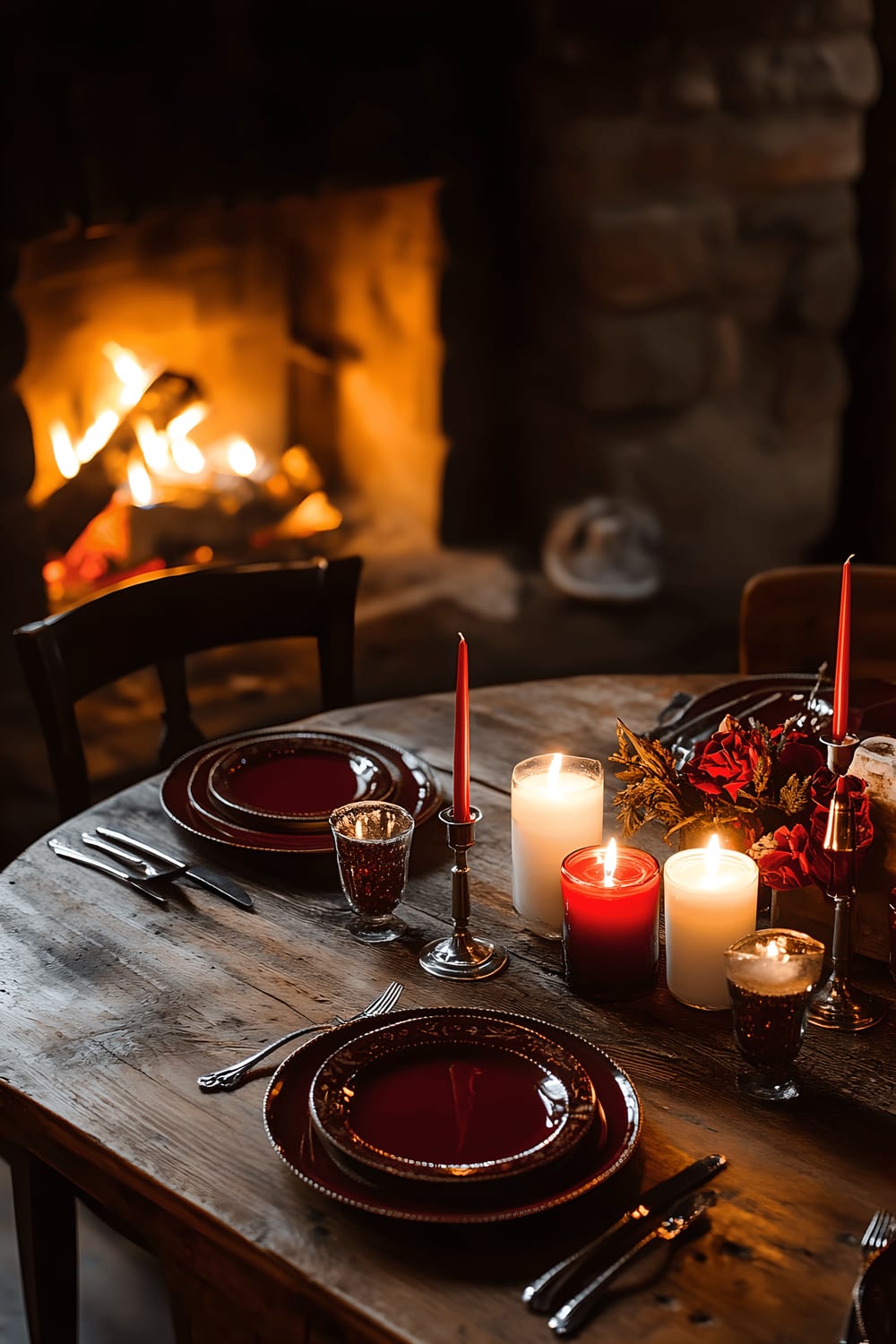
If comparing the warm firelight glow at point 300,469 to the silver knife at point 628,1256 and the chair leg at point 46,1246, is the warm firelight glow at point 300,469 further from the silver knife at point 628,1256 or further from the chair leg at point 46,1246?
the silver knife at point 628,1256

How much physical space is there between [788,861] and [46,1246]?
68cm

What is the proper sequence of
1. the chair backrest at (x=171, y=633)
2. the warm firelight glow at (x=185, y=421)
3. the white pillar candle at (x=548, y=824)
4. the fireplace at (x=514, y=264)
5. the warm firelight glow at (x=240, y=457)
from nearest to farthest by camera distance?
the white pillar candle at (x=548, y=824) < the chair backrest at (x=171, y=633) < the fireplace at (x=514, y=264) < the warm firelight glow at (x=185, y=421) < the warm firelight glow at (x=240, y=457)

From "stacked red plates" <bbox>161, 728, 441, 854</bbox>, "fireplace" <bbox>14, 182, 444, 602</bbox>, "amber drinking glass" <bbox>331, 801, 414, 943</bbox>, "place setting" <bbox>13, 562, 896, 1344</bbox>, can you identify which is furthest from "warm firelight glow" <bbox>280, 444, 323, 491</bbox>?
"amber drinking glass" <bbox>331, 801, 414, 943</bbox>

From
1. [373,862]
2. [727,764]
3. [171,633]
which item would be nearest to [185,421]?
[171,633]

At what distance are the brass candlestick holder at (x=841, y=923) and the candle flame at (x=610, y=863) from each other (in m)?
0.15

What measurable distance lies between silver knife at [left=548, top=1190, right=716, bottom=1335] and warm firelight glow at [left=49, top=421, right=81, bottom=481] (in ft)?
6.09

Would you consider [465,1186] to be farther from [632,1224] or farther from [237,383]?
[237,383]

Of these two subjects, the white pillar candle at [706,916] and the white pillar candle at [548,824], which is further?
the white pillar candle at [548,824]

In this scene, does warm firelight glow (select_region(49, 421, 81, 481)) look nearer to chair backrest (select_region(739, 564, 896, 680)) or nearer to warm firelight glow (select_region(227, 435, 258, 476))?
warm firelight glow (select_region(227, 435, 258, 476))

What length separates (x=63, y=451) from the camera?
2375 millimetres

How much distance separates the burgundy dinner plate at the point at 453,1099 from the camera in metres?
0.77

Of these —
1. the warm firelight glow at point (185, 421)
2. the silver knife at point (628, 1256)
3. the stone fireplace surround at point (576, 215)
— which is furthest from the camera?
the warm firelight glow at point (185, 421)

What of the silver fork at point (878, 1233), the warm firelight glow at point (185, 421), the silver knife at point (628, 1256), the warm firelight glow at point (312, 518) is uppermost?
the warm firelight glow at point (185, 421)

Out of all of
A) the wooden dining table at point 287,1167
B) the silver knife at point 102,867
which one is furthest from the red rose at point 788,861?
the silver knife at point 102,867
